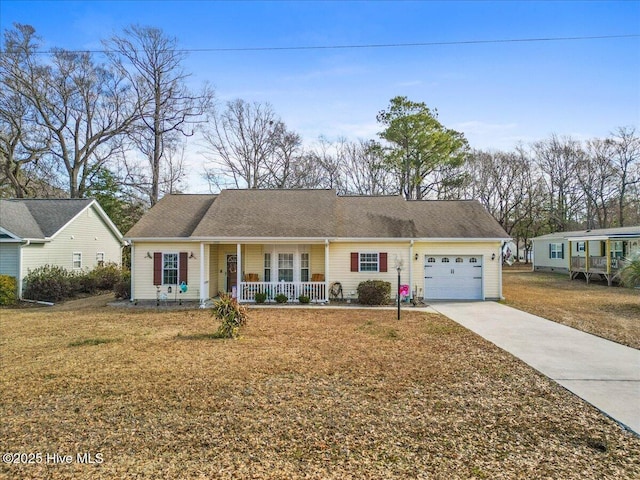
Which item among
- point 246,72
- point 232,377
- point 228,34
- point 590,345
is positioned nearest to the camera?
point 232,377

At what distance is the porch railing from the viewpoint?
1485 cm

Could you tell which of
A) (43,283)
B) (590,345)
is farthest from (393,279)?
(43,283)

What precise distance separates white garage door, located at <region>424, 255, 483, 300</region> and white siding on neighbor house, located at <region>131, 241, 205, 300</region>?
9.50 meters

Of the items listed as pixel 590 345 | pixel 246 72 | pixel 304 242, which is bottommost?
pixel 590 345

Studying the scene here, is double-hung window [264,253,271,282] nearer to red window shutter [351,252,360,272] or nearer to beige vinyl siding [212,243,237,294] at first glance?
beige vinyl siding [212,243,237,294]

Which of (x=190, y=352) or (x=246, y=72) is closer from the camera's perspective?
(x=190, y=352)

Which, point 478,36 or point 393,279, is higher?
point 478,36

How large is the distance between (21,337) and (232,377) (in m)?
6.77

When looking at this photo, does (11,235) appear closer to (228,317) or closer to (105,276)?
(105,276)

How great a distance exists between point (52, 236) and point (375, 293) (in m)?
15.0

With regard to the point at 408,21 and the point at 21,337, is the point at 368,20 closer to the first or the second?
the point at 408,21

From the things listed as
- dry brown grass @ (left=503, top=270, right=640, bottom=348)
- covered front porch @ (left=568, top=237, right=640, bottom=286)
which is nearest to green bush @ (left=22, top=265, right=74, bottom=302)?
dry brown grass @ (left=503, top=270, right=640, bottom=348)

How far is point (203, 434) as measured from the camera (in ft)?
13.8

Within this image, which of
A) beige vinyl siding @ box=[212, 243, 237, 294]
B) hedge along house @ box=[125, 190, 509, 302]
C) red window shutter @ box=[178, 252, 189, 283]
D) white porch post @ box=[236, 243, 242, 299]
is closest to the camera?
white porch post @ box=[236, 243, 242, 299]
